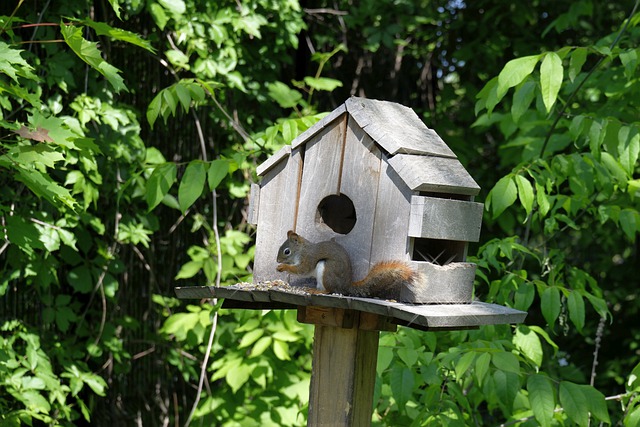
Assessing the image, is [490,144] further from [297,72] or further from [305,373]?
[305,373]

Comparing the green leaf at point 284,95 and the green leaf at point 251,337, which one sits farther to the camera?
the green leaf at point 284,95

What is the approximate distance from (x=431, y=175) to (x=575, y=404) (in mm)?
824

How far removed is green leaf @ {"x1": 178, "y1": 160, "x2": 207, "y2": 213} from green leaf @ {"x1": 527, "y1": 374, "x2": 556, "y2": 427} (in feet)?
4.12

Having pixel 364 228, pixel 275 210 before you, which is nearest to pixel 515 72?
pixel 364 228

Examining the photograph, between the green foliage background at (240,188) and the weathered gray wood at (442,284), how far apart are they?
218 mm

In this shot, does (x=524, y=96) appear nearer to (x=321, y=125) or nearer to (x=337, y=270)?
(x=321, y=125)

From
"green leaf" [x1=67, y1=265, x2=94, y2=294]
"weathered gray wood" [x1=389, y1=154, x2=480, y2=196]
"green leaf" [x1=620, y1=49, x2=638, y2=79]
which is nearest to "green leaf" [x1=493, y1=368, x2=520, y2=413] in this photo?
"weathered gray wood" [x1=389, y1=154, x2=480, y2=196]

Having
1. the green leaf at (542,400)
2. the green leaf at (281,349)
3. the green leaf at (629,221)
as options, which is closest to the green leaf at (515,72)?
the green leaf at (629,221)

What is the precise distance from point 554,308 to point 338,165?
0.95m

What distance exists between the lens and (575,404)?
231cm

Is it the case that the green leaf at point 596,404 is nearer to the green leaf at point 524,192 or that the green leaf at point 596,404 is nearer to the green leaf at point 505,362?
the green leaf at point 505,362

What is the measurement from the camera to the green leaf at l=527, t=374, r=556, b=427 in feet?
7.66

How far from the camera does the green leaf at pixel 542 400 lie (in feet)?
7.66

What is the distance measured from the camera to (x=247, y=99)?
177 inches
